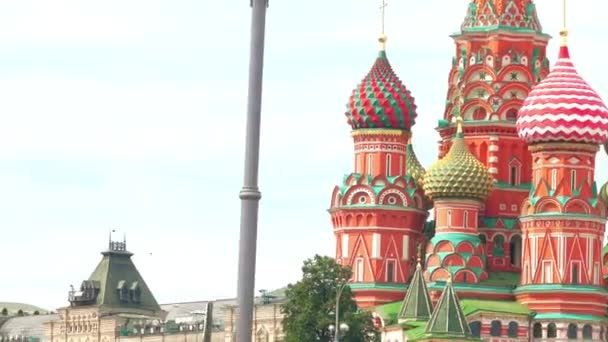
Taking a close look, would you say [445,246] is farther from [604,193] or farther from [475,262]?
[604,193]

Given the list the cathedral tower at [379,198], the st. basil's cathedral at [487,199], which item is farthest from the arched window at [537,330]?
the cathedral tower at [379,198]

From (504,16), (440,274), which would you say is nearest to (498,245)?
(440,274)

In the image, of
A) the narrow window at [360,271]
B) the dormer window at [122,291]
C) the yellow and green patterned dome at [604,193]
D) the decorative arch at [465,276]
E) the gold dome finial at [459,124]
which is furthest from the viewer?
the dormer window at [122,291]

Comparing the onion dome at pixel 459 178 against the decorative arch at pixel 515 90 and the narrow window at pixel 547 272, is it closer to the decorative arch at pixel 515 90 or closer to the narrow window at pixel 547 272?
the decorative arch at pixel 515 90

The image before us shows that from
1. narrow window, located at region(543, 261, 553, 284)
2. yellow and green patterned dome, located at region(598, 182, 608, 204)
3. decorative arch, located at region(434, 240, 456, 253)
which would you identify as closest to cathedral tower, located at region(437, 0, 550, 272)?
yellow and green patterned dome, located at region(598, 182, 608, 204)

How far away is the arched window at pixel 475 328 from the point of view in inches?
3082

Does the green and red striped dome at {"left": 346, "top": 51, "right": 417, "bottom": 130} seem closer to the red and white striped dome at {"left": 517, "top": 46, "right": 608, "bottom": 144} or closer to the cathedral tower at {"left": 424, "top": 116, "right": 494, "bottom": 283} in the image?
the cathedral tower at {"left": 424, "top": 116, "right": 494, "bottom": 283}

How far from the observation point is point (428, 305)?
254 feet

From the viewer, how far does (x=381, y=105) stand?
8181cm

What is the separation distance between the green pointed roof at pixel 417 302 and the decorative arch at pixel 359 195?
5285mm

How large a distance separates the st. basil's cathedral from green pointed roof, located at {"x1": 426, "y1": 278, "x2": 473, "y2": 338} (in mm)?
76

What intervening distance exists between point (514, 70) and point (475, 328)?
11911 millimetres

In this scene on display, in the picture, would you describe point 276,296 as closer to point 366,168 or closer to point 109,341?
point 109,341

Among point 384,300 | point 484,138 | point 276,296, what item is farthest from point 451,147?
point 276,296
